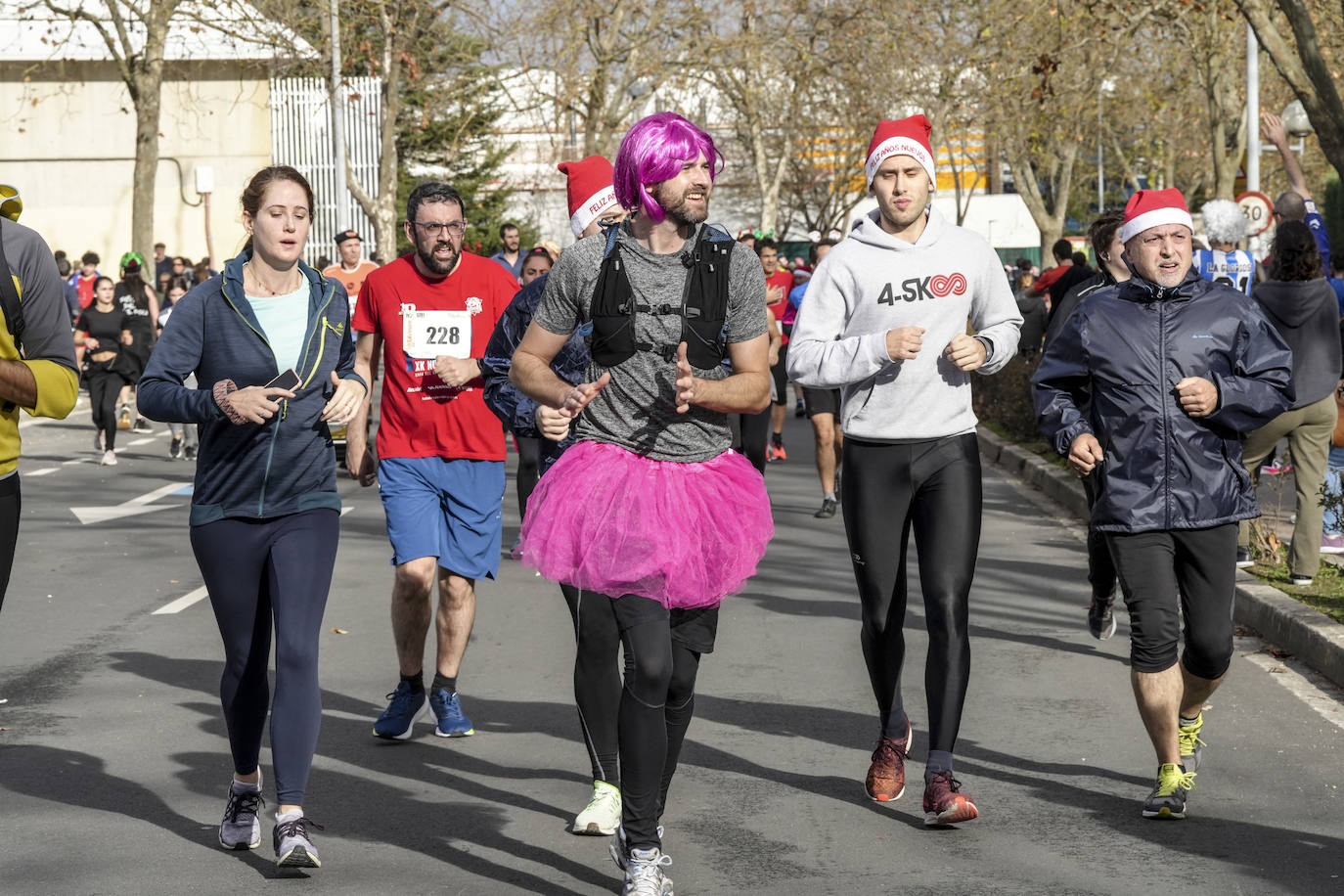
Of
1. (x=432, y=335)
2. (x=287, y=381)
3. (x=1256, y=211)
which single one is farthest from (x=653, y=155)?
(x=1256, y=211)

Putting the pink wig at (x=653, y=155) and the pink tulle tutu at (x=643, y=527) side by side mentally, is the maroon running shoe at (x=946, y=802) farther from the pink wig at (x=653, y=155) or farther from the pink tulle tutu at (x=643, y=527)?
the pink wig at (x=653, y=155)

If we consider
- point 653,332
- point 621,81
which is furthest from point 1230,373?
point 621,81

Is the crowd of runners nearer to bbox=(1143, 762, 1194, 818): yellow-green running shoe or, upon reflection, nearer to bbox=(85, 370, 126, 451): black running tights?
bbox=(1143, 762, 1194, 818): yellow-green running shoe

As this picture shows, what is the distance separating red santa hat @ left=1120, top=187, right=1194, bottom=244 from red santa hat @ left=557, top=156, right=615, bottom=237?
160cm

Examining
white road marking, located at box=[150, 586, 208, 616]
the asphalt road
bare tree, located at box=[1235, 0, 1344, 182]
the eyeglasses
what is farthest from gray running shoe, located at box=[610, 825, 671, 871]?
bare tree, located at box=[1235, 0, 1344, 182]

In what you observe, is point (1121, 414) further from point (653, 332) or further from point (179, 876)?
point (179, 876)

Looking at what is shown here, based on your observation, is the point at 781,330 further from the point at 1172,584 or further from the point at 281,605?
the point at 281,605

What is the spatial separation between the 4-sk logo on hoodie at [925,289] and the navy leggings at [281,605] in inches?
73.5

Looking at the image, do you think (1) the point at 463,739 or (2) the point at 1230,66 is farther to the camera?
(2) the point at 1230,66

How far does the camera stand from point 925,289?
19.4ft

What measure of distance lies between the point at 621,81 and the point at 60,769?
113ft

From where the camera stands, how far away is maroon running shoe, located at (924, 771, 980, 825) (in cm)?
561

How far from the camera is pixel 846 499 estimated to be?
20.1ft

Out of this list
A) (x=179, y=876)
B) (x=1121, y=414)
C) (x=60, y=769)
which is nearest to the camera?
(x=179, y=876)
